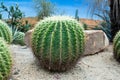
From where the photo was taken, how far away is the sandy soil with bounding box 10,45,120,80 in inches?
156

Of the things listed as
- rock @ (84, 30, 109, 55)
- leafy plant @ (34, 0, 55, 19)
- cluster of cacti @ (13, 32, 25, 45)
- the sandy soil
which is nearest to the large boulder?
rock @ (84, 30, 109, 55)

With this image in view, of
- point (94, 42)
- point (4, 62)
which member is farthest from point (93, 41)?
point (4, 62)

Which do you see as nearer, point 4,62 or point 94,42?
point 4,62

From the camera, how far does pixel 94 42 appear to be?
17.0ft

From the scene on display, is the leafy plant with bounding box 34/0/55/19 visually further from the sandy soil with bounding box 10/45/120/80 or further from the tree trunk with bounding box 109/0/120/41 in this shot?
the sandy soil with bounding box 10/45/120/80

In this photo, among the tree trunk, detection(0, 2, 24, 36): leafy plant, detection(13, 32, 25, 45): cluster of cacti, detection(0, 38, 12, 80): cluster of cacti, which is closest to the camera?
detection(0, 38, 12, 80): cluster of cacti

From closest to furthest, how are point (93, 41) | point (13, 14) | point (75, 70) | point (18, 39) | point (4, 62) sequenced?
point (4, 62)
point (75, 70)
point (93, 41)
point (18, 39)
point (13, 14)

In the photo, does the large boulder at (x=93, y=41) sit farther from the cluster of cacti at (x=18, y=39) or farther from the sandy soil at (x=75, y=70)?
the cluster of cacti at (x=18, y=39)

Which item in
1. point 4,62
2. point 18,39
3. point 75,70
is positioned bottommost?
point 75,70

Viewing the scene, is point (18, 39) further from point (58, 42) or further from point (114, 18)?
point (58, 42)

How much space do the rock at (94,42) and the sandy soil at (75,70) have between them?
16cm

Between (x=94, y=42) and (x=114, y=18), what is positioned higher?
(x=114, y=18)

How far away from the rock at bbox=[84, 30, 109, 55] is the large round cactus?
103cm

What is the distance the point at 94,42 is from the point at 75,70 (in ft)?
3.50
